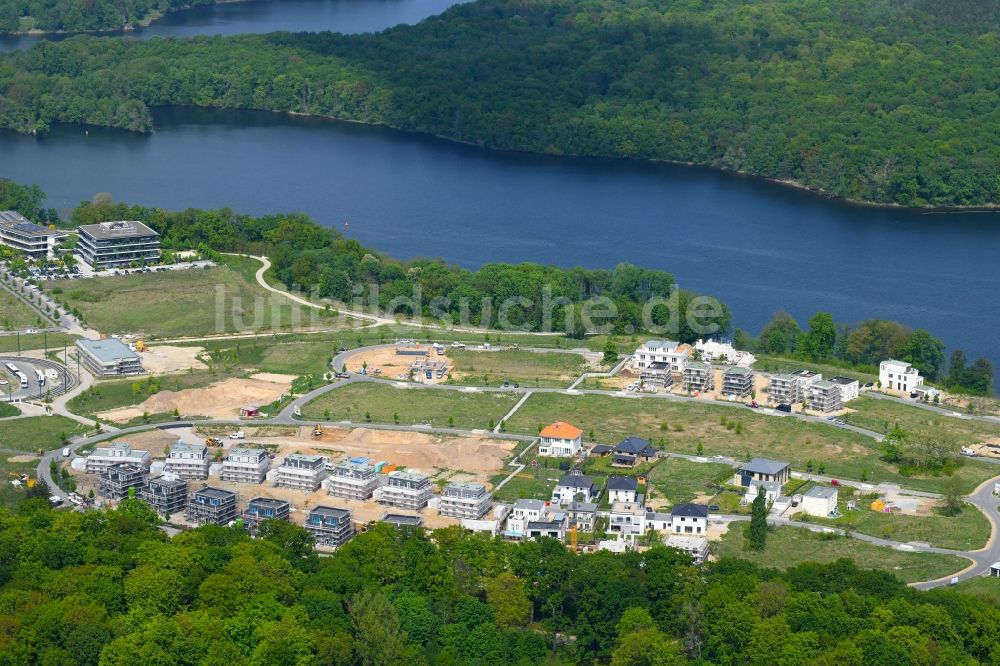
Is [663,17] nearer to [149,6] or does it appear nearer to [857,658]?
[149,6]

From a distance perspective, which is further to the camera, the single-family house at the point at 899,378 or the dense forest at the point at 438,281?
the dense forest at the point at 438,281

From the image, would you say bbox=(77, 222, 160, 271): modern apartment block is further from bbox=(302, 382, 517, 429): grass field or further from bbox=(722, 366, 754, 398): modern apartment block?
bbox=(722, 366, 754, 398): modern apartment block

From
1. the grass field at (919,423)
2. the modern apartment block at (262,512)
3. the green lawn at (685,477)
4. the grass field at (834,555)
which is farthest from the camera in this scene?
the grass field at (919,423)

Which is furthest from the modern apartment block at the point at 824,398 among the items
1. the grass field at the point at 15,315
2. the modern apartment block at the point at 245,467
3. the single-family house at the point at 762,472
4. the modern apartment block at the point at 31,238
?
the modern apartment block at the point at 31,238

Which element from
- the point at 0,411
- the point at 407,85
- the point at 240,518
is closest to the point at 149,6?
the point at 407,85

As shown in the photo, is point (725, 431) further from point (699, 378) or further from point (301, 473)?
point (301, 473)

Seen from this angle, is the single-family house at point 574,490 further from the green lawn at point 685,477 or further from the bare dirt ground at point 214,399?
the bare dirt ground at point 214,399
